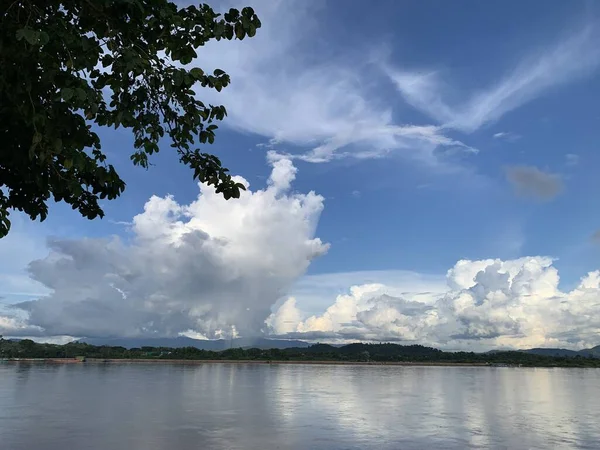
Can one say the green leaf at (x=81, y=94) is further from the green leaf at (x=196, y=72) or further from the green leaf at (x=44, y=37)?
the green leaf at (x=196, y=72)

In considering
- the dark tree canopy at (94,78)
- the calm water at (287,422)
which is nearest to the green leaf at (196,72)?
the dark tree canopy at (94,78)

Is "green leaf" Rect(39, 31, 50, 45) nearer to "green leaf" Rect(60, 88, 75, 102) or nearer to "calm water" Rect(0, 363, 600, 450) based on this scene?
"green leaf" Rect(60, 88, 75, 102)

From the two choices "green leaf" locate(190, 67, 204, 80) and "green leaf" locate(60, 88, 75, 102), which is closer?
"green leaf" locate(60, 88, 75, 102)

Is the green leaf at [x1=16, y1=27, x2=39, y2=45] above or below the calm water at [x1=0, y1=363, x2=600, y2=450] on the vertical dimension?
above

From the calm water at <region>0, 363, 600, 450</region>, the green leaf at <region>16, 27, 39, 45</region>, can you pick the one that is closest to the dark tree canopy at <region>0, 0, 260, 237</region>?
the green leaf at <region>16, 27, 39, 45</region>

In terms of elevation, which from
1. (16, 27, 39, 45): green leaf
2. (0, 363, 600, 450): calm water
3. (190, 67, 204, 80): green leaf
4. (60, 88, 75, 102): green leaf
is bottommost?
(0, 363, 600, 450): calm water

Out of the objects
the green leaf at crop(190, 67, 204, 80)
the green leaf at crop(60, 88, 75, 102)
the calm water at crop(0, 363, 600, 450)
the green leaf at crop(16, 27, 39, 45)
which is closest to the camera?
the green leaf at crop(16, 27, 39, 45)

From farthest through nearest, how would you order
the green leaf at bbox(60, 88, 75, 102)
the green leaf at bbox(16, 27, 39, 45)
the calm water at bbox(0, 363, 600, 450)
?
the calm water at bbox(0, 363, 600, 450)
the green leaf at bbox(60, 88, 75, 102)
the green leaf at bbox(16, 27, 39, 45)

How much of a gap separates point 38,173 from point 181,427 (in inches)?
1176

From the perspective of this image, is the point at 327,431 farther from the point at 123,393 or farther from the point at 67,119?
the point at 123,393

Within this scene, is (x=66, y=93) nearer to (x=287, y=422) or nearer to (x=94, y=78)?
(x=94, y=78)

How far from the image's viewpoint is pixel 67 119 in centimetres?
550

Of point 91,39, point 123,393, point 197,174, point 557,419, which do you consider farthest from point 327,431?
point 123,393

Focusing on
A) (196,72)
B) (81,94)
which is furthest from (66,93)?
(196,72)
